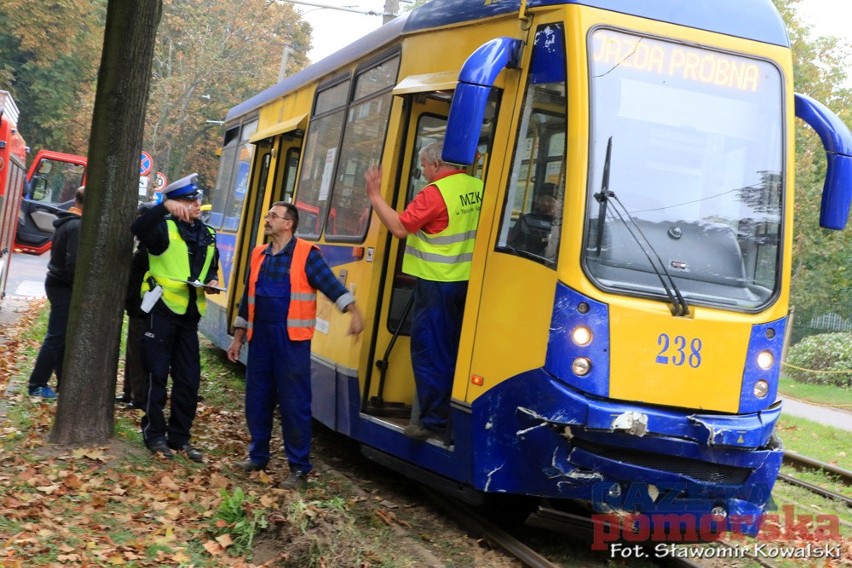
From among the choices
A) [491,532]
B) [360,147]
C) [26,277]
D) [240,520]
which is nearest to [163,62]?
[26,277]

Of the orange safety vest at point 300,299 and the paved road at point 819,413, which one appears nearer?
the orange safety vest at point 300,299

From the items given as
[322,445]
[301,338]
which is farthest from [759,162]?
[322,445]

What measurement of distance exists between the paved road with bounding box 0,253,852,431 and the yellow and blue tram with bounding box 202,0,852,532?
10.5 metres

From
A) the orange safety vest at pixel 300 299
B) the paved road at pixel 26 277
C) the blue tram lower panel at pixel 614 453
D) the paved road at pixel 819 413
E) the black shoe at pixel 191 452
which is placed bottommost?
the paved road at pixel 26 277

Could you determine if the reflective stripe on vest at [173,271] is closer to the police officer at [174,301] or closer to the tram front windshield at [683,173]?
the police officer at [174,301]

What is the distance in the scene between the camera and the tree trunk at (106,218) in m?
6.93

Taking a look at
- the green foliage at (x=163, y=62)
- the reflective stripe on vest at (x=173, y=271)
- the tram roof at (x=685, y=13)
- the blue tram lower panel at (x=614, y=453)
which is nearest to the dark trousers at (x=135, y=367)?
the reflective stripe on vest at (x=173, y=271)

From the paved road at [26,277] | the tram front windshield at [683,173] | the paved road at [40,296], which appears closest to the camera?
the tram front windshield at [683,173]

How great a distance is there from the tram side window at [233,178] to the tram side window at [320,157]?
3.19m

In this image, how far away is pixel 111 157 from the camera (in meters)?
6.98

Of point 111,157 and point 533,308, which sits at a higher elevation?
point 111,157

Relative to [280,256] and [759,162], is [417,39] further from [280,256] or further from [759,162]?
[759,162]

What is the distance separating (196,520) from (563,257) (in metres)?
2.55

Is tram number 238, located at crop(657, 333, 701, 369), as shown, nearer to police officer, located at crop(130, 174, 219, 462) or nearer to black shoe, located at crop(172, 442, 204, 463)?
police officer, located at crop(130, 174, 219, 462)
